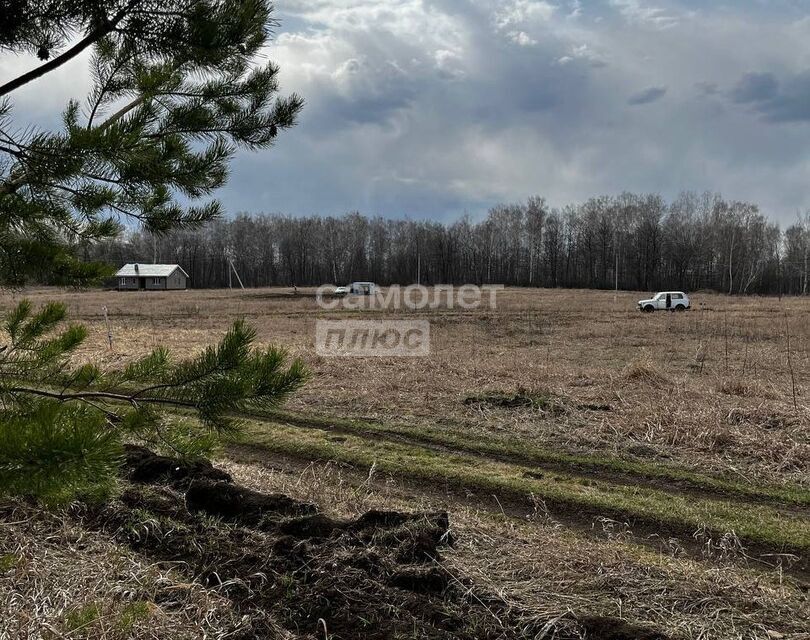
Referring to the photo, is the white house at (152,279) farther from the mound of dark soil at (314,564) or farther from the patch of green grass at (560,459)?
the mound of dark soil at (314,564)

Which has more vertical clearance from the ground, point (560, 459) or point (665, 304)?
point (665, 304)

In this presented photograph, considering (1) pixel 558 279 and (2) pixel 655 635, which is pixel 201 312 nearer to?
(2) pixel 655 635

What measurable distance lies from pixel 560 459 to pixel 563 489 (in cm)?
105

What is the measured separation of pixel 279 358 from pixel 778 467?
611 cm

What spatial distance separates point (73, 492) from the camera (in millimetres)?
1551

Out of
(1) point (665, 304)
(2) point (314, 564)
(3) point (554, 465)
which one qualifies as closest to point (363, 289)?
(1) point (665, 304)

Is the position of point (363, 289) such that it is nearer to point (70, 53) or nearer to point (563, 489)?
point (563, 489)

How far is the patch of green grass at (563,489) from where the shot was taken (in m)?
4.82

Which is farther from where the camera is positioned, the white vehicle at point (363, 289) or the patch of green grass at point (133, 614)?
the white vehicle at point (363, 289)

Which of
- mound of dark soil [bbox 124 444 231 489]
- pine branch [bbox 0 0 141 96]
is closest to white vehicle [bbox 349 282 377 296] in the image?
mound of dark soil [bbox 124 444 231 489]

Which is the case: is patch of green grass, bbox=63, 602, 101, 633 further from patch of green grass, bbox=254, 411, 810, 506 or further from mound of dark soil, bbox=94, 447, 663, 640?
patch of green grass, bbox=254, 411, 810, 506

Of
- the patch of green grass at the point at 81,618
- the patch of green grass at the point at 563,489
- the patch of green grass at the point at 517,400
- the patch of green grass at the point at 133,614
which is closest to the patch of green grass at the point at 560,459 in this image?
the patch of green grass at the point at 563,489

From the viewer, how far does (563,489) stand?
566 cm

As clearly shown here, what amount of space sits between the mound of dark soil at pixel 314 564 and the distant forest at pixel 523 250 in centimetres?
7762
